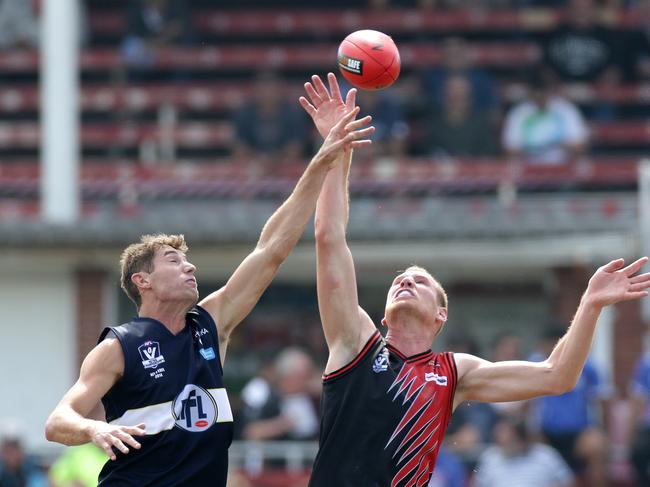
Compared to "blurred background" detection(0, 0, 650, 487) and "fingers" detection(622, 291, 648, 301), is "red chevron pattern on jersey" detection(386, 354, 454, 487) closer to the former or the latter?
"fingers" detection(622, 291, 648, 301)

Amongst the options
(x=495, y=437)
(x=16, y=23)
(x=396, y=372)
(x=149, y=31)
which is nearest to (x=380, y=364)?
(x=396, y=372)

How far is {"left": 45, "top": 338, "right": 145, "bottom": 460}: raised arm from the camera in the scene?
244 inches

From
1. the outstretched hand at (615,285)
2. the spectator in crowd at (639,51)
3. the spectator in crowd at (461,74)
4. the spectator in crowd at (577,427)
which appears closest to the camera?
the outstretched hand at (615,285)

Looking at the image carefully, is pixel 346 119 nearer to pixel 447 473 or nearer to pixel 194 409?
pixel 194 409

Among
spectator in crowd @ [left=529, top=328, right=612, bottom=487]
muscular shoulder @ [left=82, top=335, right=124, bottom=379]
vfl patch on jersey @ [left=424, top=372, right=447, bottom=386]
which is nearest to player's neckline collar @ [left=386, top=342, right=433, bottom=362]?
vfl patch on jersey @ [left=424, top=372, right=447, bottom=386]

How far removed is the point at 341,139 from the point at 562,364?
4.97ft

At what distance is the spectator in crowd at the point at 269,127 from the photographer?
56.1ft

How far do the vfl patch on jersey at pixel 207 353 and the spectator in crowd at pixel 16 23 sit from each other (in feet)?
44.6

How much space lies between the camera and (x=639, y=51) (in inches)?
744

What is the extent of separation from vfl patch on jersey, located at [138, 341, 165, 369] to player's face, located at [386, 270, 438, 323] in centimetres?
116

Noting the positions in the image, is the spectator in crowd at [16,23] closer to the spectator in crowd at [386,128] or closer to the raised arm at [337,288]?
the spectator in crowd at [386,128]

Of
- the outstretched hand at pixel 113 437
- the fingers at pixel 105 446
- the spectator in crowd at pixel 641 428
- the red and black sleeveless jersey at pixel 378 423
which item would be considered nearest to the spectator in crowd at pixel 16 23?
the spectator in crowd at pixel 641 428

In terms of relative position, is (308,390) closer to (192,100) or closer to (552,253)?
(552,253)

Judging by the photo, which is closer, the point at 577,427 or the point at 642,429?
the point at 642,429
